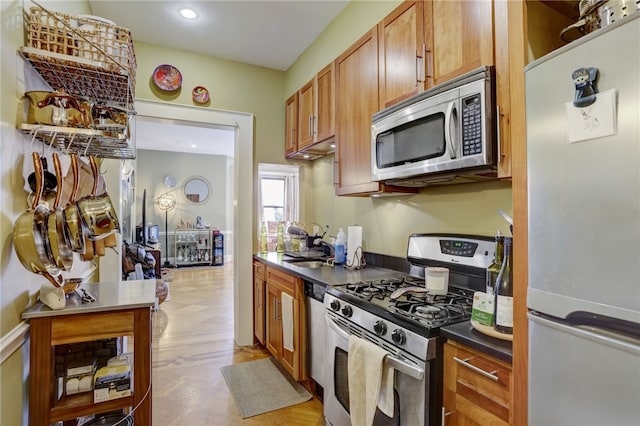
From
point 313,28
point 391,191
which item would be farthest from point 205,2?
point 391,191

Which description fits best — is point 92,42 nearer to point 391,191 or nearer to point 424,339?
point 391,191

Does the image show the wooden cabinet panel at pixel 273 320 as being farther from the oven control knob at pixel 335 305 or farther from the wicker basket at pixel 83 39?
the wicker basket at pixel 83 39

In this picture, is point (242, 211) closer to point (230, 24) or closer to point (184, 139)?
point (230, 24)

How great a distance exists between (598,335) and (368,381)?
3.00 ft

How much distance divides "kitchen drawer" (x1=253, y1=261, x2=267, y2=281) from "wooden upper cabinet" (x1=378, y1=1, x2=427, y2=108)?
5.87 feet

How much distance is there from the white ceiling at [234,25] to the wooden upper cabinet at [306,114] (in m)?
0.44

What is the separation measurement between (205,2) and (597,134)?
2.59 metres

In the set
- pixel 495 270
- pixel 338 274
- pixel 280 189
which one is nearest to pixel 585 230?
pixel 495 270

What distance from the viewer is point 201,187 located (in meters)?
8.27

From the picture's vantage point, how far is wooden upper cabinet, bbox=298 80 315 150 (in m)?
2.80

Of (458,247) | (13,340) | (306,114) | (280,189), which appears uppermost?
(306,114)

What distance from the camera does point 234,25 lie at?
2.65 m

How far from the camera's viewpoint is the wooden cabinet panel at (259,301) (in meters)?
3.00

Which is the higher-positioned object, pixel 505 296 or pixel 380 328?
pixel 505 296
